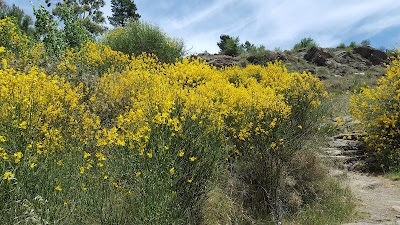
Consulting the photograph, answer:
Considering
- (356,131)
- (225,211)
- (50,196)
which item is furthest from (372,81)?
(50,196)

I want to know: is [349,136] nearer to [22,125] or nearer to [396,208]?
[396,208]

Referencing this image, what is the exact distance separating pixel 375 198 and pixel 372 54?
19.3 metres

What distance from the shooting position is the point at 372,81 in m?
17.2

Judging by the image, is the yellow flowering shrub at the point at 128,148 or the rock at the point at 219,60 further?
the rock at the point at 219,60

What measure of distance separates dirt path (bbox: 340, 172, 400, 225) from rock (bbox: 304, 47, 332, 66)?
47.9ft

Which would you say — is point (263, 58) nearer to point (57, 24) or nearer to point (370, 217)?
point (57, 24)

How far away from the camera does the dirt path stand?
17.3 feet

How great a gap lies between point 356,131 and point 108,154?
7.42m

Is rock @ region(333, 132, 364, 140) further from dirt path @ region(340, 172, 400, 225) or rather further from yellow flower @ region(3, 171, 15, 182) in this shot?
yellow flower @ region(3, 171, 15, 182)

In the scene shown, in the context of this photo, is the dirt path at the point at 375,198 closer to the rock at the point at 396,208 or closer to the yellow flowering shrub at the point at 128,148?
the rock at the point at 396,208

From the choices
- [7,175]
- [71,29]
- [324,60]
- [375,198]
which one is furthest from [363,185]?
[324,60]

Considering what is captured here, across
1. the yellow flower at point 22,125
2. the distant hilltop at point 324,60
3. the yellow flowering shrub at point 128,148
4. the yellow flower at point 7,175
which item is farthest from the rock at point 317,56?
the yellow flower at point 7,175

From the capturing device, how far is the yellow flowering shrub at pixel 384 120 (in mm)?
8133

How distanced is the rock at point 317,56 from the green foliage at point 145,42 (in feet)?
38.7
